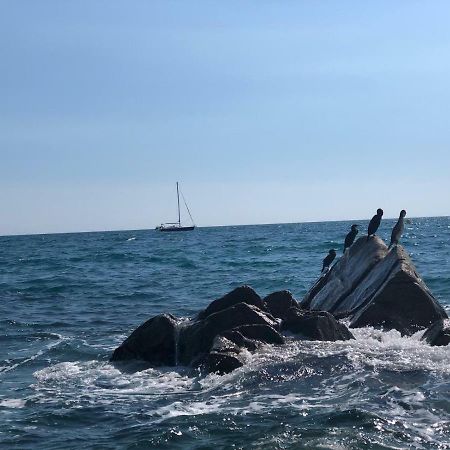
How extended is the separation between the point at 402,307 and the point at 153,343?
207 inches

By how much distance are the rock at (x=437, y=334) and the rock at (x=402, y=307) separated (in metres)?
1.01

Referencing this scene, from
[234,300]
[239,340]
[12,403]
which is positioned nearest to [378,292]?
[234,300]

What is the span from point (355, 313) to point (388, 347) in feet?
9.57

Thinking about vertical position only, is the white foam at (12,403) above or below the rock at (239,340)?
below

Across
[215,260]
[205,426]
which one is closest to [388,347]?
[205,426]

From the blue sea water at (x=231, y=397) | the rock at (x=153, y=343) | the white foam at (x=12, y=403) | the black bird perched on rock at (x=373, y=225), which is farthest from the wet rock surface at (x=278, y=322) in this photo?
the white foam at (x=12, y=403)

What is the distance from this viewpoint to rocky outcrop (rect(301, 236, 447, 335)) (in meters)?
15.7

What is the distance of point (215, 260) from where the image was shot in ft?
160

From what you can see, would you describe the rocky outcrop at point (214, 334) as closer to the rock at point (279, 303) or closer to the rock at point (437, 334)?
the rock at point (437, 334)

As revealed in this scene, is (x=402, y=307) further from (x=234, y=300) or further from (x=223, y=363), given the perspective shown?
(x=223, y=363)

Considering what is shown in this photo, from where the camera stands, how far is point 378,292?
52.7 ft

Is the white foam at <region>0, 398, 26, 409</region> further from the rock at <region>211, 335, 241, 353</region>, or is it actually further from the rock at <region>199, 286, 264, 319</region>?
the rock at <region>199, 286, 264, 319</region>

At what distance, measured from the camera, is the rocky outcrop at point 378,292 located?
15664mm

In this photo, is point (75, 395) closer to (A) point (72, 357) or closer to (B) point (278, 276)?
(A) point (72, 357)
